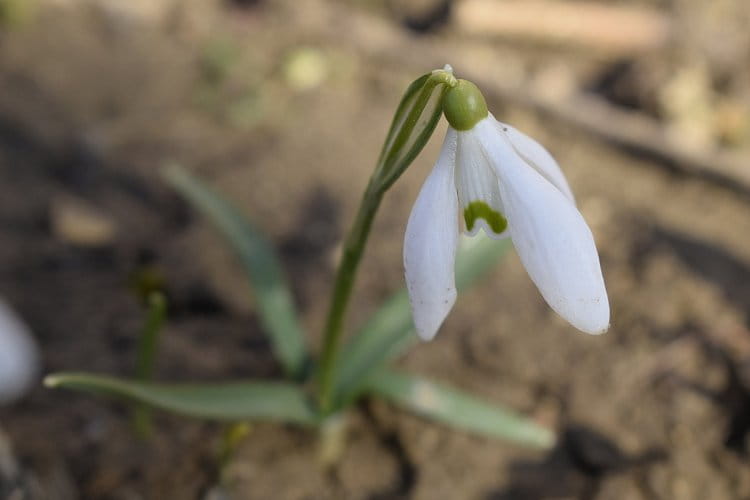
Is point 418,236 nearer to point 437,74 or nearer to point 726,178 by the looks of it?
point 437,74

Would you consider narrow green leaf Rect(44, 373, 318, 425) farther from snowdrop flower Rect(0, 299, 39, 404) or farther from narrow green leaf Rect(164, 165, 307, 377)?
snowdrop flower Rect(0, 299, 39, 404)

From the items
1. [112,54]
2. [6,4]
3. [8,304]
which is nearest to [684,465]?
[8,304]

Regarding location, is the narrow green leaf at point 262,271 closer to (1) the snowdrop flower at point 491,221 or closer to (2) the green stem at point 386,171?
(2) the green stem at point 386,171

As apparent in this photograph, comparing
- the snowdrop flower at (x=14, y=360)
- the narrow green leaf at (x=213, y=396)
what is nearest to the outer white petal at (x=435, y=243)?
the narrow green leaf at (x=213, y=396)

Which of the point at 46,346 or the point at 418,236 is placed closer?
the point at 418,236

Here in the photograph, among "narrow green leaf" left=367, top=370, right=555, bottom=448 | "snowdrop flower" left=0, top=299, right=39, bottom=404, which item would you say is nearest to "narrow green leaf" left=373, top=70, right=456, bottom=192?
"narrow green leaf" left=367, top=370, right=555, bottom=448
